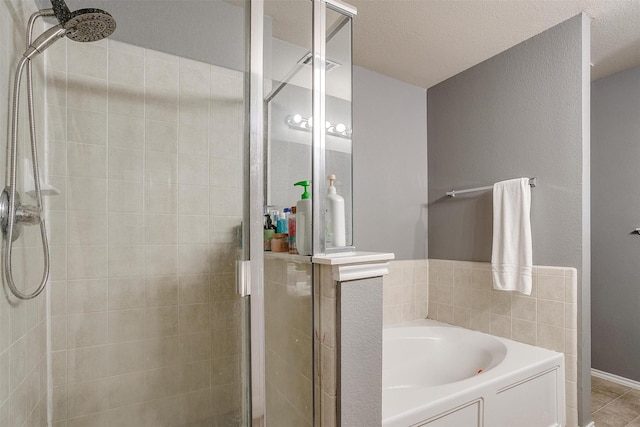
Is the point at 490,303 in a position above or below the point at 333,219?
below

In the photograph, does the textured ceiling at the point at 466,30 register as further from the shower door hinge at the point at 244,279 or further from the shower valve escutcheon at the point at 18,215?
the shower valve escutcheon at the point at 18,215

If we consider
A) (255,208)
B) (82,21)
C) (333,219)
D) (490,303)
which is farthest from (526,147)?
(82,21)

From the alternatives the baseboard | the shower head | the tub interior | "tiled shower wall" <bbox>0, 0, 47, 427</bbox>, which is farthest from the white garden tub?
the shower head

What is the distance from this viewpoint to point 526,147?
210 centimetres

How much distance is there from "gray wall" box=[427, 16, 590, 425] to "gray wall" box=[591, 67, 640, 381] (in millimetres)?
915

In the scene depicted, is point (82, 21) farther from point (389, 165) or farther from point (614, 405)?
point (614, 405)

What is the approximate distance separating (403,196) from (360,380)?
5.79 ft

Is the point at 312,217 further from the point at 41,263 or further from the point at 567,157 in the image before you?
the point at 567,157

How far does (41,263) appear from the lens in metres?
1.07

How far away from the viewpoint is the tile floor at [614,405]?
1.96 metres

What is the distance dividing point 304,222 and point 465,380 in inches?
41.0

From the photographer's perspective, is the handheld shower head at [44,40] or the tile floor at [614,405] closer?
the handheld shower head at [44,40]

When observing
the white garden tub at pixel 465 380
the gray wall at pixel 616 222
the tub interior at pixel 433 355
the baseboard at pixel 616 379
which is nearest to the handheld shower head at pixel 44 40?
the white garden tub at pixel 465 380

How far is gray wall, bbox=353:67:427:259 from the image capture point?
2428 mm
